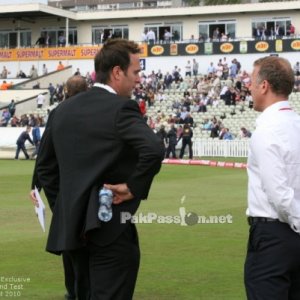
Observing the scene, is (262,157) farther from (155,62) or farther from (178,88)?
(155,62)

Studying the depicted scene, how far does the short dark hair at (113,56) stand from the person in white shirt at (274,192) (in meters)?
0.85

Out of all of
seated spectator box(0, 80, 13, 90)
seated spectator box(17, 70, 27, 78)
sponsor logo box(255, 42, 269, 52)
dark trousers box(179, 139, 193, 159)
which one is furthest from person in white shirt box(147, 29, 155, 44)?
dark trousers box(179, 139, 193, 159)

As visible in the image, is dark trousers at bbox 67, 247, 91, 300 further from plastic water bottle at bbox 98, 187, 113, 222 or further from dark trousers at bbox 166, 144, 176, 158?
dark trousers at bbox 166, 144, 176, 158

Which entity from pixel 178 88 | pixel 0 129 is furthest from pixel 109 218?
pixel 178 88

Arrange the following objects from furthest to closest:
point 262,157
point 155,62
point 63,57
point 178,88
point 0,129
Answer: point 63,57 → point 155,62 → point 178,88 → point 0,129 → point 262,157

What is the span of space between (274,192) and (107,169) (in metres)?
1.05

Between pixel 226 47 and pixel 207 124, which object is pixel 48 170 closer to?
pixel 207 124

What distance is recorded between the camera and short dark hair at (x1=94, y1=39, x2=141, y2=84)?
17.2ft

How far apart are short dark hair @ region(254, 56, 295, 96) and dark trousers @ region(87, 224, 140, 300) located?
129cm

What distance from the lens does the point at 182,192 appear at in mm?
20266

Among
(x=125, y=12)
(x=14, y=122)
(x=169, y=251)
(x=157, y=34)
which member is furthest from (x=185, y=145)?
(x=125, y=12)

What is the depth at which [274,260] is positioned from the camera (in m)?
5.11

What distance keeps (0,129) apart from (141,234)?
2920cm

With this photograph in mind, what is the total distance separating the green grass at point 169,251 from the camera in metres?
8.84
